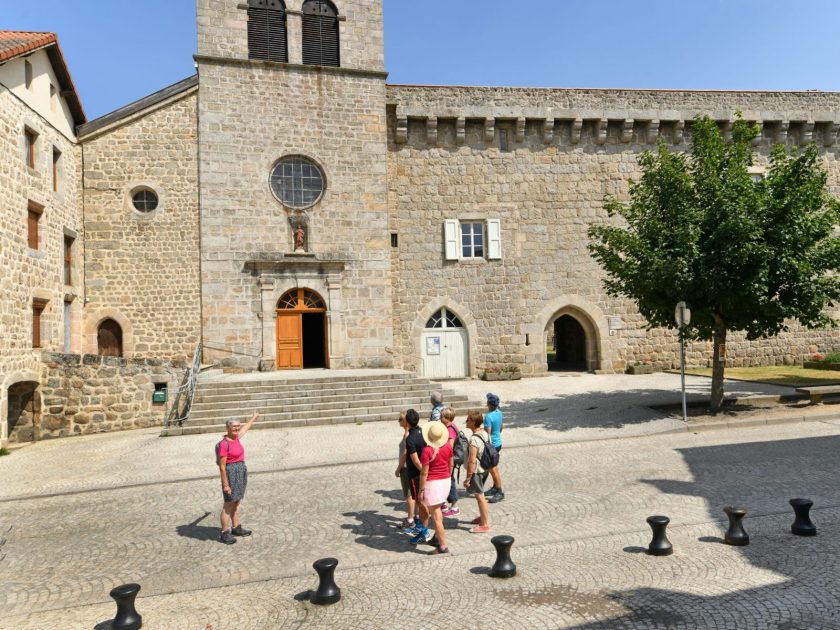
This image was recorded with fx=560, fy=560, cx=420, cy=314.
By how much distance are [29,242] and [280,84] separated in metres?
8.69

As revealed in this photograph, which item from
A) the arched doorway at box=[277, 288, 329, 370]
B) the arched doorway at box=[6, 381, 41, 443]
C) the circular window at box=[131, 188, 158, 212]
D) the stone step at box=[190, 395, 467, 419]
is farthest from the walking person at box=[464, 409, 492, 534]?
the circular window at box=[131, 188, 158, 212]

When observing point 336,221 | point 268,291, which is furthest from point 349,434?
point 336,221

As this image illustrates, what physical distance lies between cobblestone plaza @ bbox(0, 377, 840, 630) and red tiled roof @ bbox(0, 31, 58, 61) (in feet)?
28.7

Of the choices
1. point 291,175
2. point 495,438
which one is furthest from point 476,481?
point 291,175

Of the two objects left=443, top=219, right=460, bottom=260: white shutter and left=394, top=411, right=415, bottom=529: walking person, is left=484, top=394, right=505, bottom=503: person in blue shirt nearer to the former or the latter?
left=394, top=411, right=415, bottom=529: walking person

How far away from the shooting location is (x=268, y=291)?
17359 mm

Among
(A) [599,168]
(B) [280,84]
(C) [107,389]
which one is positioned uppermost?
(B) [280,84]

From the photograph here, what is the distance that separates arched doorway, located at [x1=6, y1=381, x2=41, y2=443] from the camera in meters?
12.4

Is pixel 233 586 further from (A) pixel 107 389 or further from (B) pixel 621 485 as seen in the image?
(A) pixel 107 389

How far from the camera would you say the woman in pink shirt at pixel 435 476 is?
5.45 meters

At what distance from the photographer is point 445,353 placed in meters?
19.6

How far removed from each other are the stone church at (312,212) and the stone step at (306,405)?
5.14 ft

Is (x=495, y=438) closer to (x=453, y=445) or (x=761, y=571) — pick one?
(x=453, y=445)

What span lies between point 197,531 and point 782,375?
18567 mm
